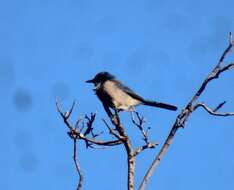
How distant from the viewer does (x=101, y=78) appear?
938 cm

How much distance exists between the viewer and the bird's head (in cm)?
932

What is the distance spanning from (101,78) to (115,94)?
57cm

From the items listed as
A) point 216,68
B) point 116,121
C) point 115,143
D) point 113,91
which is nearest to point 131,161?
point 115,143

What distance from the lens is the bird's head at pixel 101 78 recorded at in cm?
932

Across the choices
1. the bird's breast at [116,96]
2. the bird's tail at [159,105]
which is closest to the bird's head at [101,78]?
the bird's breast at [116,96]

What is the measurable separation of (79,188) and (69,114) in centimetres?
105

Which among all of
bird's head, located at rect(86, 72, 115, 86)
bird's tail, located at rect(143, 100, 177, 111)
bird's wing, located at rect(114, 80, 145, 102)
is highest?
bird's head, located at rect(86, 72, 115, 86)

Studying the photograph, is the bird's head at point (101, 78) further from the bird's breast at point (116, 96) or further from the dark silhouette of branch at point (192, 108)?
the dark silhouette of branch at point (192, 108)

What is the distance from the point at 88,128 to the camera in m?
6.02

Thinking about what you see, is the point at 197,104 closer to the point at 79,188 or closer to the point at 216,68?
the point at 216,68

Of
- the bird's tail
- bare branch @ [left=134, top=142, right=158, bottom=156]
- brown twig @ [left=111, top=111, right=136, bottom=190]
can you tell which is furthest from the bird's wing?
bare branch @ [left=134, top=142, right=158, bottom=156]

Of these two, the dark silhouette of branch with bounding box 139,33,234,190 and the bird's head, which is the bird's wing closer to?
the bird's head

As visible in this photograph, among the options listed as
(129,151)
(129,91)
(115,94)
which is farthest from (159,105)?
(129,151)

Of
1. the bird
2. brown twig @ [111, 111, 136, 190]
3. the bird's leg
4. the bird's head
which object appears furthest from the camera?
the bird's head
